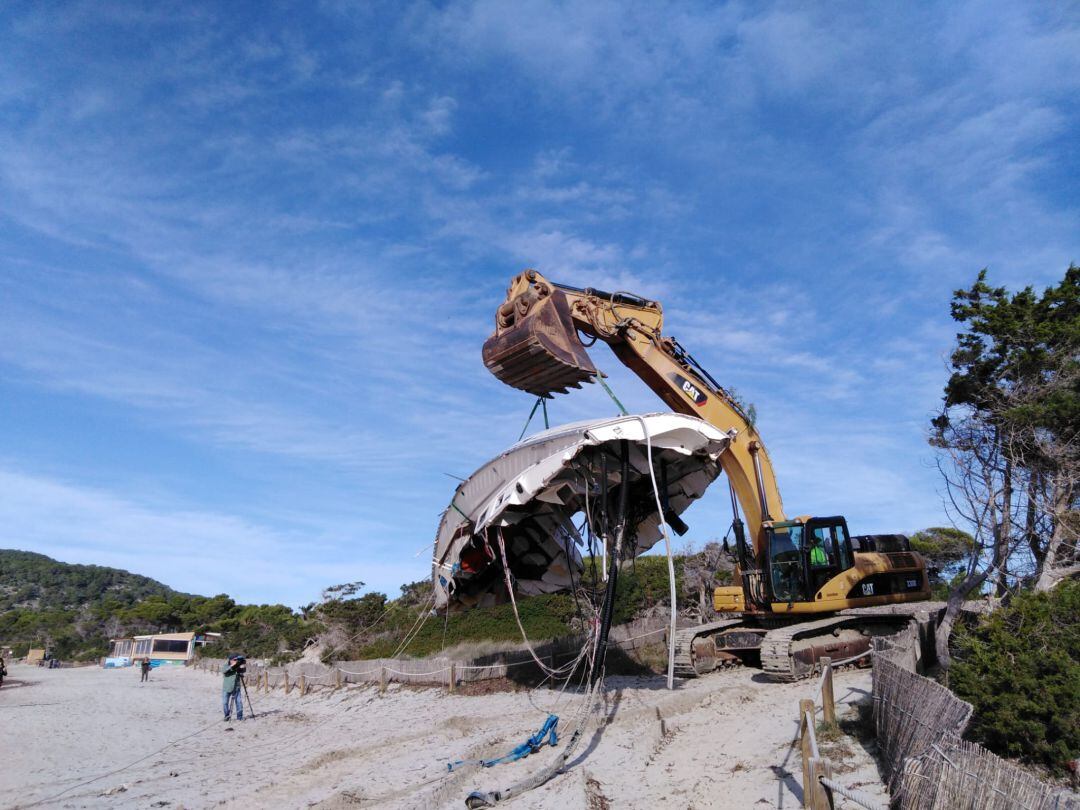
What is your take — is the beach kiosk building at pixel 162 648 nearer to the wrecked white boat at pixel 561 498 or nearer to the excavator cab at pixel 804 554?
the wrecked white boat at pixel 561 498

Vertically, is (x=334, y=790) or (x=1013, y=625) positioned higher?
(x=1013, y=625)

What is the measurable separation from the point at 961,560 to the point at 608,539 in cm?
2421

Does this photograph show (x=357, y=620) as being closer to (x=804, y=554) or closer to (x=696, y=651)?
(x=696, y=651)

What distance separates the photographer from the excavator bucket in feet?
36.3

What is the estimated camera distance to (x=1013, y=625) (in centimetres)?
941

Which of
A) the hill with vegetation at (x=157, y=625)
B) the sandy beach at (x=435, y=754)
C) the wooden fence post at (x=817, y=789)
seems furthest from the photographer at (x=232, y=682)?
the wooden fence post at (x=817, y=789)

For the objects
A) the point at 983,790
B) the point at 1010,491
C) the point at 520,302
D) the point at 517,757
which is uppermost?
the point at 520,302

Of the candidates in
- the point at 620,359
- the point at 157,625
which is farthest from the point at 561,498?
the point at 157,625

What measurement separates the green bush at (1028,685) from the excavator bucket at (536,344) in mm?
6284

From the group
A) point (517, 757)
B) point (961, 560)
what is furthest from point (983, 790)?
point (961, 560)

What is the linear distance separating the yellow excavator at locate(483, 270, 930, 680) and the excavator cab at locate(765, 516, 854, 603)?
0.02 metres

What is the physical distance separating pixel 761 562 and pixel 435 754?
7.39 metres

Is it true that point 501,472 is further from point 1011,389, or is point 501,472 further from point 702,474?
point 1011,389

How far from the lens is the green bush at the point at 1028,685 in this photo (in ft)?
24.9
